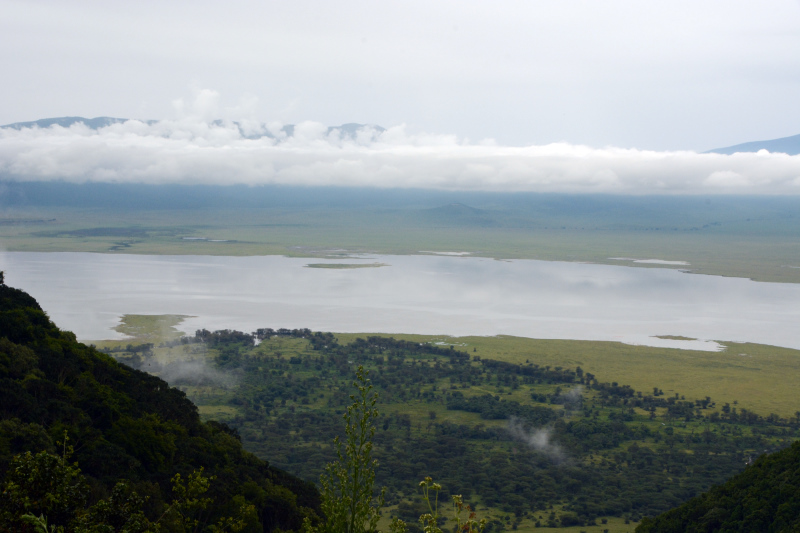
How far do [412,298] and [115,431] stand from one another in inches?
2820

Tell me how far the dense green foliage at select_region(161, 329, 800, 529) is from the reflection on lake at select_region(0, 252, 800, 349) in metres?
14.8

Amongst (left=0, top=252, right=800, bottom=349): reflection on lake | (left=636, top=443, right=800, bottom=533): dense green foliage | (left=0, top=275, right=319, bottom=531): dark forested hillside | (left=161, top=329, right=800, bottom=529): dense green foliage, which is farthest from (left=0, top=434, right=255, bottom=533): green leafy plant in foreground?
(left=0, top=252, right=800, bottom=349): reflection on lake

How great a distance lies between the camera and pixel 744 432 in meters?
37.8

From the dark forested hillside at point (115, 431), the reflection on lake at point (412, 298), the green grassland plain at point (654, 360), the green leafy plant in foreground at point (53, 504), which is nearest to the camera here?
the green leafy plant in foreground at point (53, 504)

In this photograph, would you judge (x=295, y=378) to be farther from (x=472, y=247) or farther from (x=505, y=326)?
(x=472, y=247)

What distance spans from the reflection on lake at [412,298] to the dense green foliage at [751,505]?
44644 mm

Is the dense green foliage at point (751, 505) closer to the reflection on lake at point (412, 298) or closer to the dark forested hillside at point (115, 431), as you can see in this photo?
the dark forested hillside at point (115, 431)

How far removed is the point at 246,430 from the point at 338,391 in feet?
31.1

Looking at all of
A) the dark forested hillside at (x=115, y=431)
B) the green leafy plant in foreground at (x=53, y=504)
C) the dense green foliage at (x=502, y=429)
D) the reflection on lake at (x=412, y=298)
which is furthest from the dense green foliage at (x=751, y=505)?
the reflection on lake at (x=412, y=298)

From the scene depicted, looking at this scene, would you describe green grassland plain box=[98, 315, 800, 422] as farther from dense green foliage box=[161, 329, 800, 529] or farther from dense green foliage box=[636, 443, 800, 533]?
dense green foliage box=[636, 443, 800, 533]

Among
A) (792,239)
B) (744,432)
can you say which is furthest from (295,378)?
(792,239)

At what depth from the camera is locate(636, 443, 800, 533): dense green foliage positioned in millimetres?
17688

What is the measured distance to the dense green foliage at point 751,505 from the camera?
17688 millimetres

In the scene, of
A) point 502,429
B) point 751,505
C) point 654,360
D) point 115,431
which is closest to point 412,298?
point 654,360
